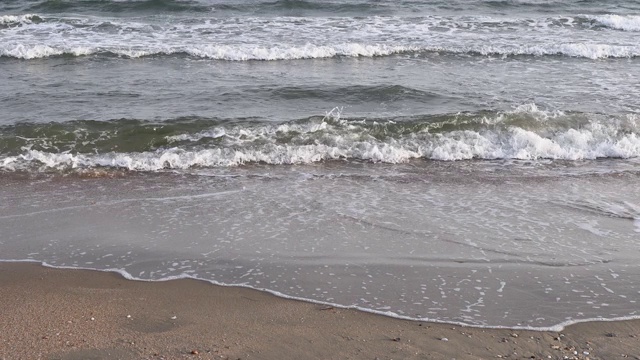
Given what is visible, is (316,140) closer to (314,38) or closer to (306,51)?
(306,51)

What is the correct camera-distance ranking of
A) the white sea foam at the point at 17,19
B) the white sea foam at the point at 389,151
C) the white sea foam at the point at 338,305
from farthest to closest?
the white sea foam at the point at 17,19
the white sea foam at the point at 389,151
the white sea foam at the point at 338,305

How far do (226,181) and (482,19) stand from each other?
38.0 feet

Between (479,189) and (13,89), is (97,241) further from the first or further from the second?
(13,89)

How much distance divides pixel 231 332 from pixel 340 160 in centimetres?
446

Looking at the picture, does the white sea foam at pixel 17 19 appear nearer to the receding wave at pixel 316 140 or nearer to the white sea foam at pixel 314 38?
the white sea foam at pixel 314 38

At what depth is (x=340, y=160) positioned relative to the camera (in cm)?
892

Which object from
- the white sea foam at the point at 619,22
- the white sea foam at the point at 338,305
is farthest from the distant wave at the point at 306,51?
the white sea foam at the point at 338,305

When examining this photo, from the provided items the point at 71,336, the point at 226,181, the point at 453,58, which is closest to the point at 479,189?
the point at 226,181

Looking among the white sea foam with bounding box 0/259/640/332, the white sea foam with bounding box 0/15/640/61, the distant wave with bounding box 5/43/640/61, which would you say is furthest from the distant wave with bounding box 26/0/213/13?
the white sea foam with bounding box 0/259/640/332

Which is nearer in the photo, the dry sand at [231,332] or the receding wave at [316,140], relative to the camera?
the dry sand at [231,332]

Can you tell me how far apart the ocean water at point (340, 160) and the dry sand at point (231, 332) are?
0.73ft

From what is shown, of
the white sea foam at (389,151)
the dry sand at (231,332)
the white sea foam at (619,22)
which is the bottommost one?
the dry sand at (231,332)

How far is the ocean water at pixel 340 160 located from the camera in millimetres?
5617

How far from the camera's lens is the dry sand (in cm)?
442
